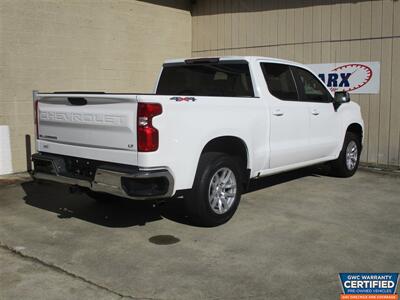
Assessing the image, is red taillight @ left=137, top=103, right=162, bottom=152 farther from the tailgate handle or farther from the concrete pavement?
the concrete pavement

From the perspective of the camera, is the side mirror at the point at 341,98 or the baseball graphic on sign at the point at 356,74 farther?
the baseball graphic on sign at the point at 356,74

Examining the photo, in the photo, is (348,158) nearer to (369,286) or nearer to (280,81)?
(280,81)

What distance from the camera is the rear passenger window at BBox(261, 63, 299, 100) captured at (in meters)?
6.73

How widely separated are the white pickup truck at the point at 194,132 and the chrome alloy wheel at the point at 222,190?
0.01 meters

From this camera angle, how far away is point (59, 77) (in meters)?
9.56

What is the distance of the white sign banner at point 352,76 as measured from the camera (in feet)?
32.6

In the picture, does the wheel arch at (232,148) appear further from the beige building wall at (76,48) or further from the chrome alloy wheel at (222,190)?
the beige building wall at (76,48)

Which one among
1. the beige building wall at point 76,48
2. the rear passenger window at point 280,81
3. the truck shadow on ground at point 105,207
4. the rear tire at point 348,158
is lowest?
the truck shadow on ground at point 105,207

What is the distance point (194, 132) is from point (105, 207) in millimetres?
2169

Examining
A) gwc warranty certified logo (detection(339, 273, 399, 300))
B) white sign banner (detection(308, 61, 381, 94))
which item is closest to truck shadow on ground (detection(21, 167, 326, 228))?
gwc warranty certified logo (detection(339, 273, 399, 300))

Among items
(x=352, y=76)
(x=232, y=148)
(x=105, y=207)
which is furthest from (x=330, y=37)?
(x=105, y=207)

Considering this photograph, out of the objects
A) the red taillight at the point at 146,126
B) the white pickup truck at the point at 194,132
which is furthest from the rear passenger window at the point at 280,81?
the red taillight at the point at 146,126

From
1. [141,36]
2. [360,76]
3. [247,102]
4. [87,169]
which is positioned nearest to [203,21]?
[141,36]

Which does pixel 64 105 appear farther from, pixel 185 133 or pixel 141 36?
pixel 141 36
